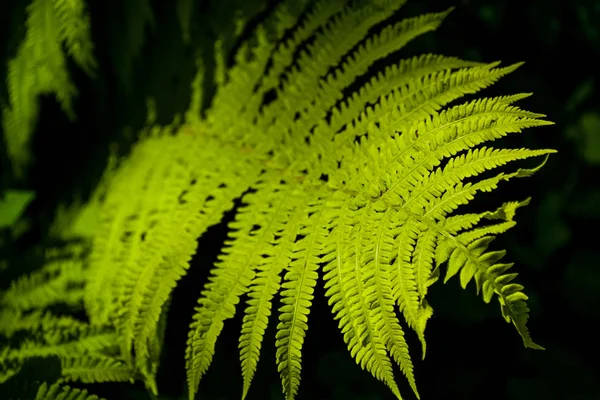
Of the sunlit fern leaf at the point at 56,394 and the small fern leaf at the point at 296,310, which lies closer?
the small fern leaf at the point at 296,310

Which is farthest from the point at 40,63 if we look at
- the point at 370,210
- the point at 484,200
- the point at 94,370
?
the point at 484,200

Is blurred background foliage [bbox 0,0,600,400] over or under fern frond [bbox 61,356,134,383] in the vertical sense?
over

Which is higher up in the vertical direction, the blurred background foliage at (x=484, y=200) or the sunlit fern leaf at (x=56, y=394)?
the blurred background foliage at (x=484, y=200)

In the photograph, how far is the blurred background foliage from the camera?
4.36ft

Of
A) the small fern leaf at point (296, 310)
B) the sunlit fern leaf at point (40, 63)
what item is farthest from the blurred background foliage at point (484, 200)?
the small fern leaf at point (296, 310)

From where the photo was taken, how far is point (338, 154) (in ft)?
3.60

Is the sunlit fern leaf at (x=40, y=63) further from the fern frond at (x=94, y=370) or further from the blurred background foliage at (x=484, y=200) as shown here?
the fern frond at (x=94, y=370)

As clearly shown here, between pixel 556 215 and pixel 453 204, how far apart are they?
786 mm

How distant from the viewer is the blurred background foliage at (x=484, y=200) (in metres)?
1.33

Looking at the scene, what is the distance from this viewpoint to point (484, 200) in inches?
57.0

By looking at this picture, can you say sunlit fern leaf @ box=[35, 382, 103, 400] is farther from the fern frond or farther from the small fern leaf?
the small fern leaf

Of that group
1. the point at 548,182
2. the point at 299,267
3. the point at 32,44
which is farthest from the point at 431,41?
the point at 32,44

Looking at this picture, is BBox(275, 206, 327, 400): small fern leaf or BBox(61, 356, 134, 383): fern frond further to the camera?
BBox(61, 356, 134, 383): fern frond

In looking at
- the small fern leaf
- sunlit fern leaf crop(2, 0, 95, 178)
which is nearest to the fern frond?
the small fern leaf
